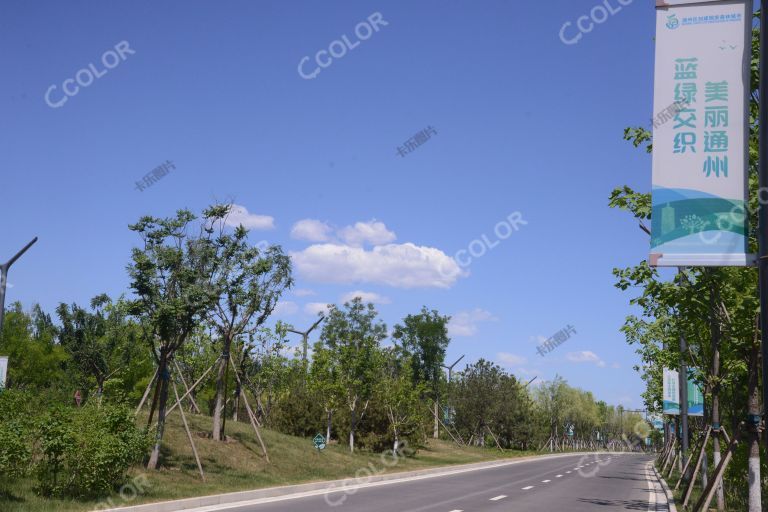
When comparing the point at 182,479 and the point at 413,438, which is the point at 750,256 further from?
the point at 413,438

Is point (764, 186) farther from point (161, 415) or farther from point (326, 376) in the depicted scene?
point (326, 376)

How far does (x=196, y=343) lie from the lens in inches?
1873

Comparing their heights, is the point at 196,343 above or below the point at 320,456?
above

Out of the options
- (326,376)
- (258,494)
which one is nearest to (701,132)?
(258,494)

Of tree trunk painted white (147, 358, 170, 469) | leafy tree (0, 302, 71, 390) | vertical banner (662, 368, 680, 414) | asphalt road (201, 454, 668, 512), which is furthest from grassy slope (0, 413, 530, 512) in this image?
leafy tree (0, 302, 71, 390)

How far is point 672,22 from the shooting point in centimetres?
746

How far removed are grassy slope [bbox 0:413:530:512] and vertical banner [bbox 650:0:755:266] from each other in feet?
41.1

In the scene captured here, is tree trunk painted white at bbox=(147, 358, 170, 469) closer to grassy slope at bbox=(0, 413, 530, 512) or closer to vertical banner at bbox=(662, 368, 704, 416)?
grassy slope at bbox=(0, 413, 530, 512)

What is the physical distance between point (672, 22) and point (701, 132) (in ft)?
3.99

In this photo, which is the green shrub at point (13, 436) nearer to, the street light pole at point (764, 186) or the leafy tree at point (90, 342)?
the street light pole at point (764, 186)

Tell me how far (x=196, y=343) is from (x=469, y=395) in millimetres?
33895

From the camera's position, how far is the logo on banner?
294 inches

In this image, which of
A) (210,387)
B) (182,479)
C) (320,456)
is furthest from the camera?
(210,387)

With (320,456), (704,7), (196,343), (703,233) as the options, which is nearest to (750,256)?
(703,233)
